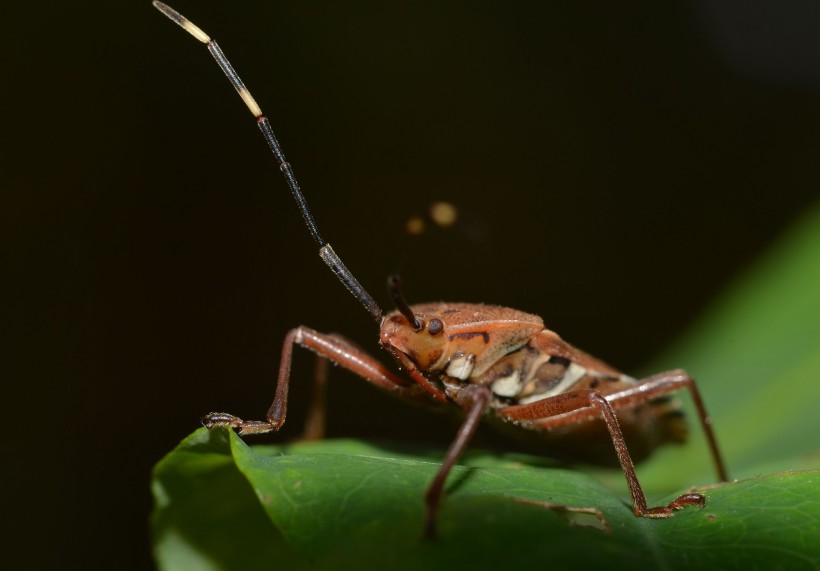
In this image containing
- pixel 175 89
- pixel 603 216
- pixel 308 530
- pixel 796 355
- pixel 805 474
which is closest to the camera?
pixel 308 530

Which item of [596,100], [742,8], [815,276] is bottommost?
[815,276]

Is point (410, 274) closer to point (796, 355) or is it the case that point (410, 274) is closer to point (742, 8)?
point (796, 355)

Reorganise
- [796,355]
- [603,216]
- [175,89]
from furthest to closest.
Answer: [603,216], [175,89], [796,355]

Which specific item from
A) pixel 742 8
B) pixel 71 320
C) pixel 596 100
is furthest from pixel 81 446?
pixel 742 8

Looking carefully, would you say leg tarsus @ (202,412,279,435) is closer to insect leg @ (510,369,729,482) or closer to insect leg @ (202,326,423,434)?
insect leg @ (202,326,423,434)

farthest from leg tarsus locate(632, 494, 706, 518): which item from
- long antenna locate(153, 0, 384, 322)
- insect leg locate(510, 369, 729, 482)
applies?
long antenna locate(153, 0, 384, 322)

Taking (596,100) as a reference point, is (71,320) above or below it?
below

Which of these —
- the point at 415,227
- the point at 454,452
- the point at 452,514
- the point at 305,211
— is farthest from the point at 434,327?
the point at 452,514

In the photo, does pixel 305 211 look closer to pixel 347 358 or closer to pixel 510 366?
pixel 347 358
